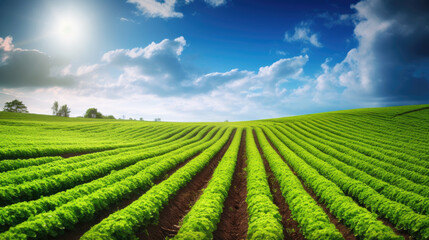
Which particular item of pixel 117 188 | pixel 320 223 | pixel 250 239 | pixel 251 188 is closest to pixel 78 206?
pixel 117 188

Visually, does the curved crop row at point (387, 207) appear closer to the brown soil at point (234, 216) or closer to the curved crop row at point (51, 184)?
the brown soil at point (234, 216)

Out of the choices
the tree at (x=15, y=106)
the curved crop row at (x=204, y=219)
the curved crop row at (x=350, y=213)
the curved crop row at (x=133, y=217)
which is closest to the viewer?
the curved crop row at (x=133, y=217)

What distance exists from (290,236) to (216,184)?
5.84 m

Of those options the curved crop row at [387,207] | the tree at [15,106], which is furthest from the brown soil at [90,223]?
the tree at [15,106]

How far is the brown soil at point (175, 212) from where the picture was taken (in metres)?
9.99

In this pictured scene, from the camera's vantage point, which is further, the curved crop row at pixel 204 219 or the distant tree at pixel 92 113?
the distant tree at pixel 92 113

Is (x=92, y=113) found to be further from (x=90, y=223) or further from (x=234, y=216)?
(x=234, y=216)

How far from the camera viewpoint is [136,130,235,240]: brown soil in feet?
32.8

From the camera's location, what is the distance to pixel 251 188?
46.9 feet

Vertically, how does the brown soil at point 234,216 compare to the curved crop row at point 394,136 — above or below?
below

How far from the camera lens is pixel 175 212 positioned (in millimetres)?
12352

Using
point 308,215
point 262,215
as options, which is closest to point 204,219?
point 262,215

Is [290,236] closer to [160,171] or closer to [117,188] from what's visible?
[117,188]

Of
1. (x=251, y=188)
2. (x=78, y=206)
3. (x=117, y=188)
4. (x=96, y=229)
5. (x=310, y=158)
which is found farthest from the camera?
(x=310, y=158)
